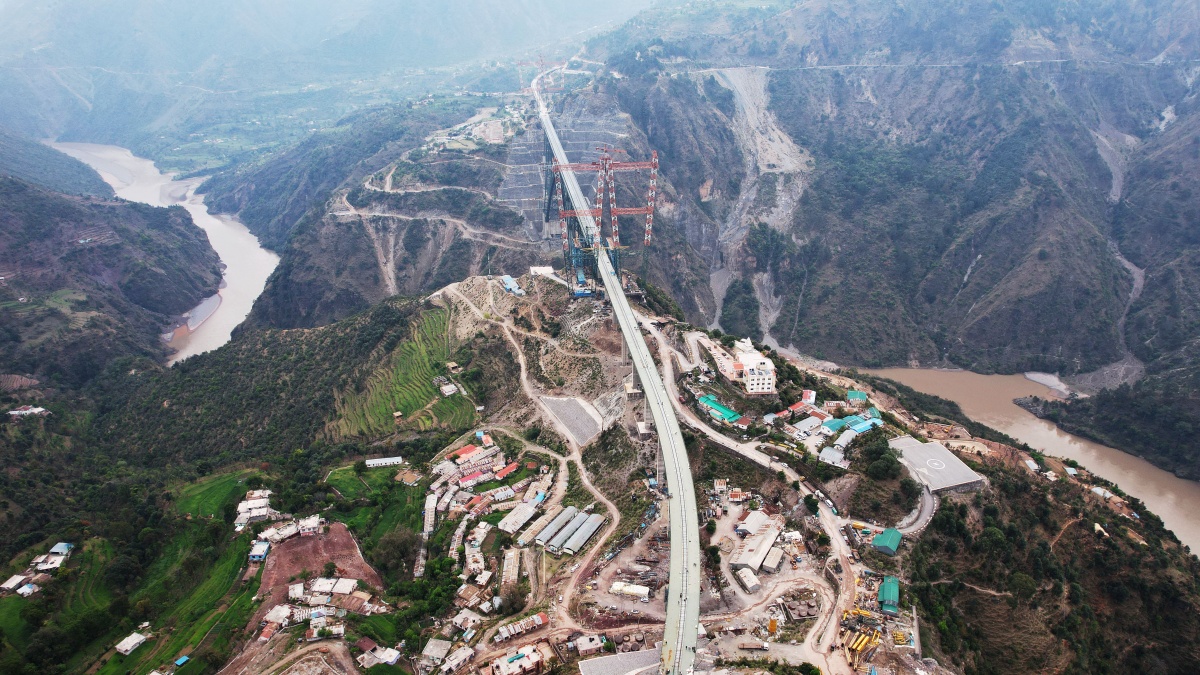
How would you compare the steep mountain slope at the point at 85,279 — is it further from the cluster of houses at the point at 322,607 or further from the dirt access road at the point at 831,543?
the dirt access road at the point at 831,543

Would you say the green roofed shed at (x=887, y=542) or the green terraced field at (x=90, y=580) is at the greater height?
the green roofed shed at (x=887, y=542)

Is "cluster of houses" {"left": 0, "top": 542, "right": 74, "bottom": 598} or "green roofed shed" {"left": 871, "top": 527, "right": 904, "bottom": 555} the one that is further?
"cluster of houses" {"left": 0, "top": 542, "right": 74, "bottom": 598}

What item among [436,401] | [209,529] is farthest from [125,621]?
[436,401]

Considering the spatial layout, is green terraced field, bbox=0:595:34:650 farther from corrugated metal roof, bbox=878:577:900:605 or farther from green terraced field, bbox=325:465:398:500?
corrugated metal roof, bbox=878:577:900:605

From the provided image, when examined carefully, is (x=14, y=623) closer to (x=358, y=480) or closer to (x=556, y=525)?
(x=358, y=480)

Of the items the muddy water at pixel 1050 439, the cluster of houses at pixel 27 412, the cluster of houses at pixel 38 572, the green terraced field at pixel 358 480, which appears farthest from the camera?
the cluster of houses at pixel 27 412

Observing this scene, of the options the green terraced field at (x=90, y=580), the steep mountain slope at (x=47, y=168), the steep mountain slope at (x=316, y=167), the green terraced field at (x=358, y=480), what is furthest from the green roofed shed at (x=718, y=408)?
the steep mountain slope at (x=47, y=168)

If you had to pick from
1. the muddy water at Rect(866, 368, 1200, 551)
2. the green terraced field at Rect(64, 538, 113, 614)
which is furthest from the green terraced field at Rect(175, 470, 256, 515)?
the muddy water at Rect(866, 368, 1200, 551)
